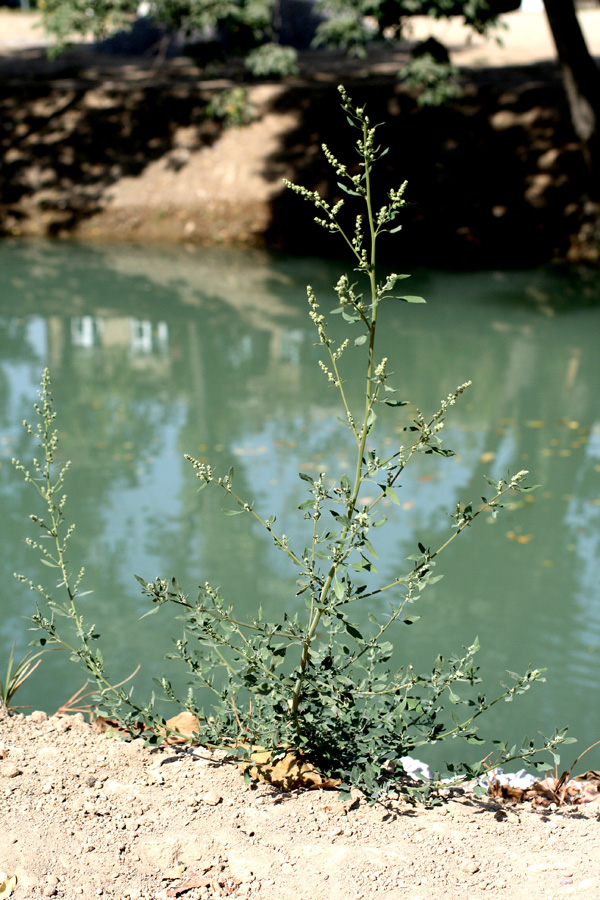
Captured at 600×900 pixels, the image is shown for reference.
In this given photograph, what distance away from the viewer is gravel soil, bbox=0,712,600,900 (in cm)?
274

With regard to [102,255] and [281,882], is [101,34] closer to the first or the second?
[102,255]

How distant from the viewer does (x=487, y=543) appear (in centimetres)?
673

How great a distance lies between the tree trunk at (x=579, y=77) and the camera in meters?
14.0

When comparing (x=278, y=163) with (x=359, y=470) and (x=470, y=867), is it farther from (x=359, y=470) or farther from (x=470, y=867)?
(x=470, y=867)

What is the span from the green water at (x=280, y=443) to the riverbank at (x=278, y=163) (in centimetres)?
181

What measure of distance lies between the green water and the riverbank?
1.81 meters

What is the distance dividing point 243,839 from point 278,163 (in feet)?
53.3

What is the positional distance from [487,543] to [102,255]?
11097 mm

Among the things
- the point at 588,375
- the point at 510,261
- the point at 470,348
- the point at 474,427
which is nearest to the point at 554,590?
the point at 474,427

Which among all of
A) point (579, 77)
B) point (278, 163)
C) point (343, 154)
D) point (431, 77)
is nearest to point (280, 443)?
point (579, 77)

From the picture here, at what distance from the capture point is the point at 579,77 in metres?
14.7

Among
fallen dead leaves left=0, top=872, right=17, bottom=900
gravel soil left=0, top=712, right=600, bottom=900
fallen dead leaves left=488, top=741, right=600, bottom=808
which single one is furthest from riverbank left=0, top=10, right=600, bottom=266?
fallen dead leaves left=0, top=872, right=17, bottom=900

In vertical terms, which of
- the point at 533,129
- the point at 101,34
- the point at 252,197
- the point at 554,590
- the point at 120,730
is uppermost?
the point at 101,34

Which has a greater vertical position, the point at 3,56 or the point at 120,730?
the point at 3,56
